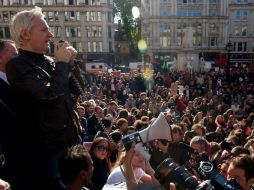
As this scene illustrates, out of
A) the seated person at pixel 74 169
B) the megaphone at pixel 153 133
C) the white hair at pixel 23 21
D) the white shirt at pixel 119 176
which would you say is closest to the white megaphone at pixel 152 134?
the megaphone at pixel 153 133

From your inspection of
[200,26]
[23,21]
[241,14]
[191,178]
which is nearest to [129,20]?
[200,26]

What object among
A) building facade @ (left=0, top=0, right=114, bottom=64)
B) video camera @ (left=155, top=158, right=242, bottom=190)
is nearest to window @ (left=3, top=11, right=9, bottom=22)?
building facade @ (left=0, top=0, right=114, bottom=64)

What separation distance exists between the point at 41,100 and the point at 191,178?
110cm

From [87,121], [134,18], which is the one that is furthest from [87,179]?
[134,18]

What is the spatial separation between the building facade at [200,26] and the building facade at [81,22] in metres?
10.4

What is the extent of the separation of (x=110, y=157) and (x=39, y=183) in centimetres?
306

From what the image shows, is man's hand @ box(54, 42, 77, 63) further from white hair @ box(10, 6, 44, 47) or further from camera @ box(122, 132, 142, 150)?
camera @ box(122, 132, 142, 150)

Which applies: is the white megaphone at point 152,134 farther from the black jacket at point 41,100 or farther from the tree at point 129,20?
the tree at point 129,20

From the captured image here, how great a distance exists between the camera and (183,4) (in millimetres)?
64375

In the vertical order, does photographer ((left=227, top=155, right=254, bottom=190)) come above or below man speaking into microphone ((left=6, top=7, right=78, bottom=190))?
below

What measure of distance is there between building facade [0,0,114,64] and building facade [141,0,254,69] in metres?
10.4

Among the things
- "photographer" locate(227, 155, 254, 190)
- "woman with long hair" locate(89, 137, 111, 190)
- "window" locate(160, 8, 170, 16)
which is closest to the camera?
"photographer" locate(227, 155, 254, 190)

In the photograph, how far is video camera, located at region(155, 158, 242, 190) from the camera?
1.83 meters

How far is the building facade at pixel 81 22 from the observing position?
60750 mm
